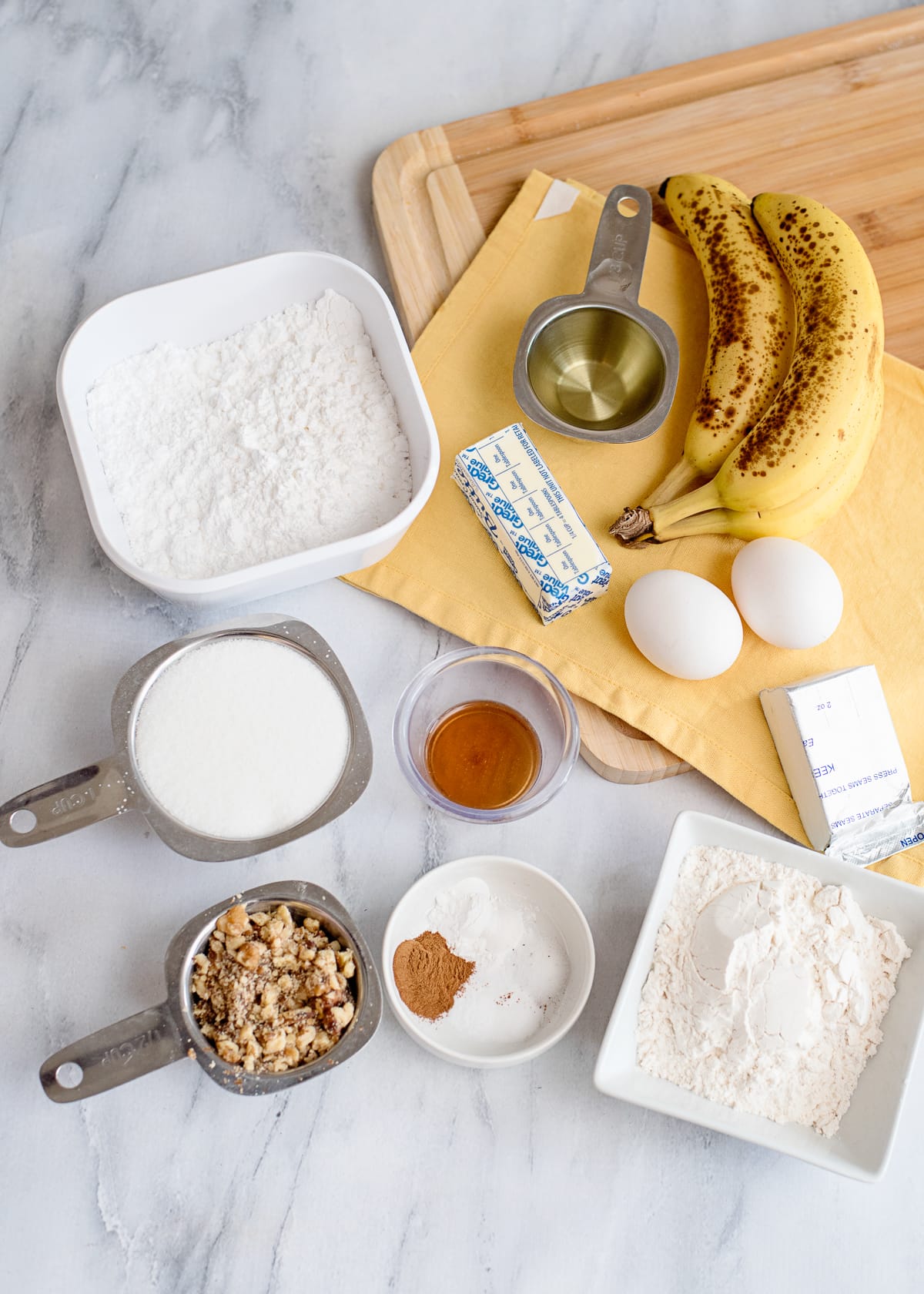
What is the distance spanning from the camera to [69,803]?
40.2 inches

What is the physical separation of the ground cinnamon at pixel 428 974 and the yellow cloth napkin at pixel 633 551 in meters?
0.34

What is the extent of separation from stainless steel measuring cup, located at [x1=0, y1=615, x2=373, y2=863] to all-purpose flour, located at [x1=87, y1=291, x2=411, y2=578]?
111mm

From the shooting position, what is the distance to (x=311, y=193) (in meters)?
1.37

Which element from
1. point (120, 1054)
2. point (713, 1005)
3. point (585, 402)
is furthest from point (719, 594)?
point (120, 1054)

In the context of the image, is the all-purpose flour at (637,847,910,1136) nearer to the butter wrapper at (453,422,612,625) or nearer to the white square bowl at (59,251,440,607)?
the butter wrapper at (453,422,612,625)

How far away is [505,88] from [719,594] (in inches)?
32.4

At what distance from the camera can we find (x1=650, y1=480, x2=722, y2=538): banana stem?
119 cm

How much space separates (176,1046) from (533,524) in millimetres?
670

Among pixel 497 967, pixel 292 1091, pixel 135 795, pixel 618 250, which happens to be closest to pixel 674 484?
pixel 618 250

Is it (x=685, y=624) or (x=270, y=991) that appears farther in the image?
(x=685, y=624)

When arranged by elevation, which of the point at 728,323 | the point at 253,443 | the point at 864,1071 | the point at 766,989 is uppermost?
the point at 253,443

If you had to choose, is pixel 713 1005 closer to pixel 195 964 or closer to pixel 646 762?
pixel 646 762

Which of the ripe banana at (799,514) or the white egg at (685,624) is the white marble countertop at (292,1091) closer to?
the white egg at (685,624)

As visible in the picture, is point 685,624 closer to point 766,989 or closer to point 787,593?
point 787,593
